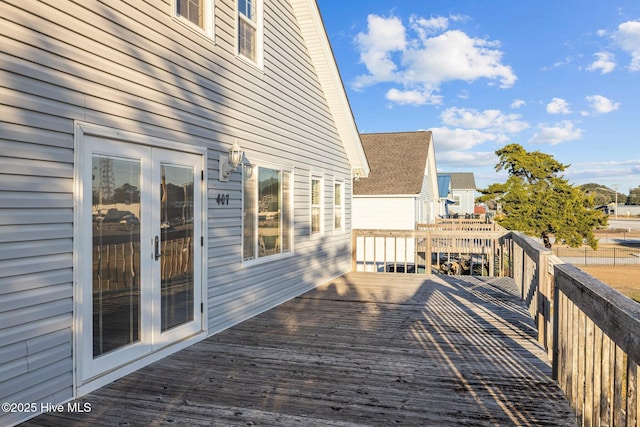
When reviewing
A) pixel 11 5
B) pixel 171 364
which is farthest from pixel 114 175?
pixel 171 364

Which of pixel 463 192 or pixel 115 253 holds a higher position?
pixel 463 192

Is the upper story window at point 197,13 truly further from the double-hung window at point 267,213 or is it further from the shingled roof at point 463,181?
the shingled roof at point 463,181

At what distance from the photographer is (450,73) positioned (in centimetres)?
2375

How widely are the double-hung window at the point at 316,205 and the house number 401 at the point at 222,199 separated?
3.17 meters

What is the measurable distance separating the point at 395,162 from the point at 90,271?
16.6 m

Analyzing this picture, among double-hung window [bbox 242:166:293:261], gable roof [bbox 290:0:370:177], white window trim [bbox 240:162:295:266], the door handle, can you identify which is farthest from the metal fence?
the door handle

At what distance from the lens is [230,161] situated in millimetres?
5172

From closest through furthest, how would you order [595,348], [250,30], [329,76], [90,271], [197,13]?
[595,348] < [90,271] < [197,13] < [250,30] < [329,76]

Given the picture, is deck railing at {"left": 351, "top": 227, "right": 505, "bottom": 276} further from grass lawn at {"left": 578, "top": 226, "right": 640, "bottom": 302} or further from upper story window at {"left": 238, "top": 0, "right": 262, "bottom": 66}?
upper story window at {"left": 238, "top": 0, "right": 262, "bottom": 66}

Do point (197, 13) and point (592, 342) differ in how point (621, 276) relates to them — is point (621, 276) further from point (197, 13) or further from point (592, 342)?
point (197, 13)

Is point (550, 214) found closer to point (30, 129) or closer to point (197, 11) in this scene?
point (197, 11)

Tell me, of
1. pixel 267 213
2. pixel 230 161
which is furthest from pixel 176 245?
pixel 267 213

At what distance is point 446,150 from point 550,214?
1427 inches

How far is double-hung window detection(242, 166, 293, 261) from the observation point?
580cm
